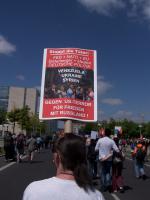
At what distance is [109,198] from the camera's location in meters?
11.4

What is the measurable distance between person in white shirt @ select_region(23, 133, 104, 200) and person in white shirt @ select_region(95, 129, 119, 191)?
30.1 feet

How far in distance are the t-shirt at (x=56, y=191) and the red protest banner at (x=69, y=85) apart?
6846 mm

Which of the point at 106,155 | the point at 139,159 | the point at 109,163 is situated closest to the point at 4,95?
the point at 139,159

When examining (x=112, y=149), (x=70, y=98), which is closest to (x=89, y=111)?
(x=70, y=98)

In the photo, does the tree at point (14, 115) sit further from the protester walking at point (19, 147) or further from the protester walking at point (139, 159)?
the protester walking at point (139, 159)

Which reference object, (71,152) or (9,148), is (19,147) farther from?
(71,152)

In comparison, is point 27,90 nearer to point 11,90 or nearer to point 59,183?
point 11,90

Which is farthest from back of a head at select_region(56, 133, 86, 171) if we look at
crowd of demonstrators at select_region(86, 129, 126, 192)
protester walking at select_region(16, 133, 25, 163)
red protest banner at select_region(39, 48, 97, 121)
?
protester walking at select_region(16, 133, 25, 163)

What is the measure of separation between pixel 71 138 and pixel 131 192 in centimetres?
1045

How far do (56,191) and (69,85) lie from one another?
7092 millimetres

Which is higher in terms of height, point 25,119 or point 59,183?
point 25,119

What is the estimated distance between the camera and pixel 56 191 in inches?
111

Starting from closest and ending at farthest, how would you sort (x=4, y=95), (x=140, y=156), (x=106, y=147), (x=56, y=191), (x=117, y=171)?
1. (x=56, y=191)
2. (x=106, y=147)
3. (x=117, y=171)
4. (x=140, y=156)
5. (x=4, y=95)

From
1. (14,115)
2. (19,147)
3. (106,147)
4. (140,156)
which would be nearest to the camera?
(106,147)
